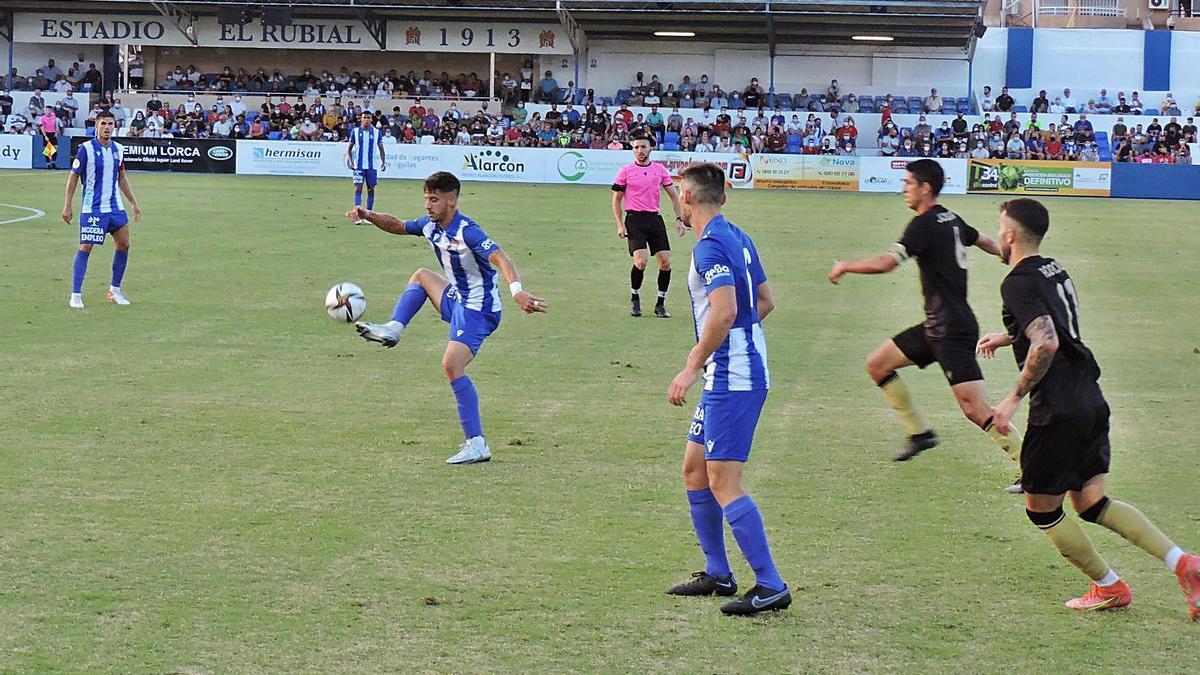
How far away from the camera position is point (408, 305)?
9734 millimetres

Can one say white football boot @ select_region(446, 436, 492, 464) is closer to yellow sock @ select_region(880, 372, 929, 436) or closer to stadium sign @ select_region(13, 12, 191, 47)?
yellow sock @ select_region(880, 372, 929, 436)

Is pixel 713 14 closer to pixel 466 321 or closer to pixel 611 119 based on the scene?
pixel 611 119

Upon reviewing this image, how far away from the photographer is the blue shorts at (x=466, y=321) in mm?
9745

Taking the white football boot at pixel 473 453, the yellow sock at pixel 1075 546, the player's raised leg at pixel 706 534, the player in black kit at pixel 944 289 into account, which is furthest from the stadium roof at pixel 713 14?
the player's raised leg at pixel 706 534

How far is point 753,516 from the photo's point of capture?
6367 millimetres

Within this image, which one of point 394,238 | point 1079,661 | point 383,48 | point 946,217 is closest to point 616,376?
point 946,217

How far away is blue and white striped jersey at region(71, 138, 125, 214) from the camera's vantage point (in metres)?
16.6

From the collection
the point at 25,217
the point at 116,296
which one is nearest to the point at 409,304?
the point at 116,296

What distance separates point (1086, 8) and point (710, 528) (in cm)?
6515

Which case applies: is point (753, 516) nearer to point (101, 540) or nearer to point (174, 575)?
point (174, 575)

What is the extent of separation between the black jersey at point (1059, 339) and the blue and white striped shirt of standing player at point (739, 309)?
44.3 inches

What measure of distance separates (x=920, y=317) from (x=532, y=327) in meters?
4.61

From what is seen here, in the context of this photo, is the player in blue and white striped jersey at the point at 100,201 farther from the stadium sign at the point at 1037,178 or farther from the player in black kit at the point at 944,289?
the stadium sign at the point at 1037,178

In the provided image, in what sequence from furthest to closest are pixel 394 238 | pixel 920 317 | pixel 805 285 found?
pixel 394 238, pixel 805 285, pixel 920 317
